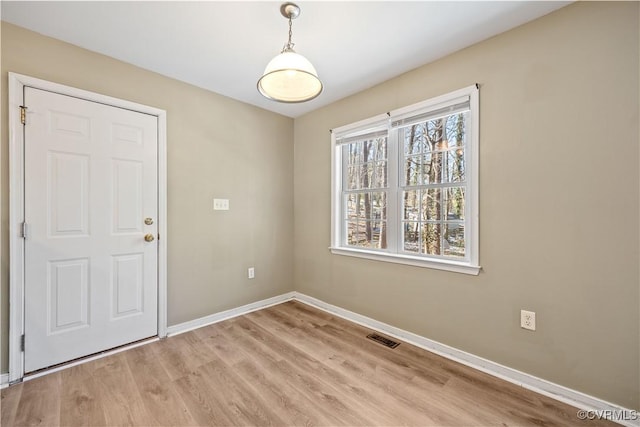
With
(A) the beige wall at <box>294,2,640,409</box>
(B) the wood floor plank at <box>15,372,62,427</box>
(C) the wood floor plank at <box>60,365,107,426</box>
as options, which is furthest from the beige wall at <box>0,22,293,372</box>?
(A) the beige wall at <box>294,2,640,409</box>

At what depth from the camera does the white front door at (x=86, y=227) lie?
198 cm

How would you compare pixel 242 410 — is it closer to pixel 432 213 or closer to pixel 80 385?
pixel 80 385

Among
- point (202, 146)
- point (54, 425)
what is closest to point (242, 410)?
point (54, 425)

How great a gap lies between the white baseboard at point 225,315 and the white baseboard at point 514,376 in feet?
3.63

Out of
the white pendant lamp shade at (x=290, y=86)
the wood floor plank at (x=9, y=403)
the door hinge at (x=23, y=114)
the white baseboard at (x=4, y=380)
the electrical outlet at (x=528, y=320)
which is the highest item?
the white pendant lamp shade at (x=290, y=86)

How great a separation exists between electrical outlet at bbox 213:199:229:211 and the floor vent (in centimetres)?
205

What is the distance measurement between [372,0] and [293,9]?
505 mm

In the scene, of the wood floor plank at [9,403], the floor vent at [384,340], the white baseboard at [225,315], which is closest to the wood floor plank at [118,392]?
the wood floor plank at [9,403]

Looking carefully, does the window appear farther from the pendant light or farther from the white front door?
the white front door

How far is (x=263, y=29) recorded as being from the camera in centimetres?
197

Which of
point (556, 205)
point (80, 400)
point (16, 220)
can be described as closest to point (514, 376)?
point (556, 205)

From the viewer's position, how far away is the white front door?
6.49ft

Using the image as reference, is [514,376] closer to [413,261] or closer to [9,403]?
[413,261]

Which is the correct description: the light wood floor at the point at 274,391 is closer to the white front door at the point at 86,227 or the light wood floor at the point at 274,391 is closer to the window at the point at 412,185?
the white front door at the point at 86,227
